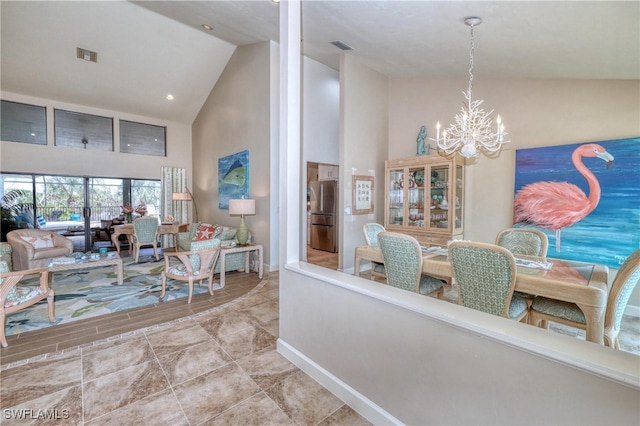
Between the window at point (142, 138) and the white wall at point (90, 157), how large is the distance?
10 centimetres

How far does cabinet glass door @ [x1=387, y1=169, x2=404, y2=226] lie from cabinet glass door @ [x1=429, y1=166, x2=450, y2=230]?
532mm

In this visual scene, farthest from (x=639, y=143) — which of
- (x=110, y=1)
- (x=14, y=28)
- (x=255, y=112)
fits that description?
(x=14, y=28)

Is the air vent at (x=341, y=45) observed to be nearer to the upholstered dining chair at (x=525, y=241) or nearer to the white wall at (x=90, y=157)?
the upholstered dining chair at (x=525, y=241)

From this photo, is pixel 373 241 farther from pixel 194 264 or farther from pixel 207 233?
pixel 207 233

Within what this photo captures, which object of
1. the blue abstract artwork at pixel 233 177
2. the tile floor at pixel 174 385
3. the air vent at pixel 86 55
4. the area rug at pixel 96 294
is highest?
the air vent at pixel 86 55

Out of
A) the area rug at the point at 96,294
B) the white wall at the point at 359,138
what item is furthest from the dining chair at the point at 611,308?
the area rug at the point at 96,294

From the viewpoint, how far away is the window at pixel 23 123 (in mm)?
5637

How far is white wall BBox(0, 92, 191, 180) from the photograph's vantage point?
572 centimetres

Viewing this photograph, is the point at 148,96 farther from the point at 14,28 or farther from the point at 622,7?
the point at 622,7

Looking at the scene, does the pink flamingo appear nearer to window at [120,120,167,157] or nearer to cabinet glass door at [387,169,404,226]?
cabinet glass door at [387,169,404,226]

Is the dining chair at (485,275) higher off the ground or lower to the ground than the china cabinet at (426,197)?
lower

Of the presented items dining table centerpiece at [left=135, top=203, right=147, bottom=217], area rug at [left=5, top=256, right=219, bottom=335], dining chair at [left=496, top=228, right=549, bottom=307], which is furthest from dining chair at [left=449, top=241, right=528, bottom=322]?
dining table centerpiece at [left=135, top=203, right=147, bottom=217]

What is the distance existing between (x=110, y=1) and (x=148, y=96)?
7.29 feet

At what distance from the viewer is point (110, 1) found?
4.52 meters
